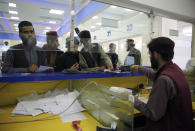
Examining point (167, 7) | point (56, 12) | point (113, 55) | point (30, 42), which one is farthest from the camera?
point (56, 12)

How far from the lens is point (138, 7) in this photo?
2479 mm

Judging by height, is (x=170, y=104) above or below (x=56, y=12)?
below

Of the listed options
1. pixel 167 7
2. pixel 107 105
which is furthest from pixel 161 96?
pixel 167 7

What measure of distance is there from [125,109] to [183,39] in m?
3.50

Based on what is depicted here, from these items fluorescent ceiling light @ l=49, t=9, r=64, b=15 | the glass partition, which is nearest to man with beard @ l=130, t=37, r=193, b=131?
the glass partition

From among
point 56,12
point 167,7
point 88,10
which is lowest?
point 167,7

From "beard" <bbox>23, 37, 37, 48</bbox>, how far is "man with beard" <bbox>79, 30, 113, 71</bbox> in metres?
0.63

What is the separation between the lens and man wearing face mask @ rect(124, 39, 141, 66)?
2362 millimetres

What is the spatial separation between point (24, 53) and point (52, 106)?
75 cm

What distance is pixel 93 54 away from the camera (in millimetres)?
1958

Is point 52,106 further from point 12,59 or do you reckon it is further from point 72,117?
point 12,59

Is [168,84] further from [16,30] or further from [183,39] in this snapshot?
[183,39]

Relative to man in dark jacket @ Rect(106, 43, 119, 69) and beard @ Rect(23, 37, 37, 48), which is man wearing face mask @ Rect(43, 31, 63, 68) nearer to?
beard @ Rect(23, 37, 37, 48)

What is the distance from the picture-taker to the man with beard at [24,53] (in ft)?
4.71
